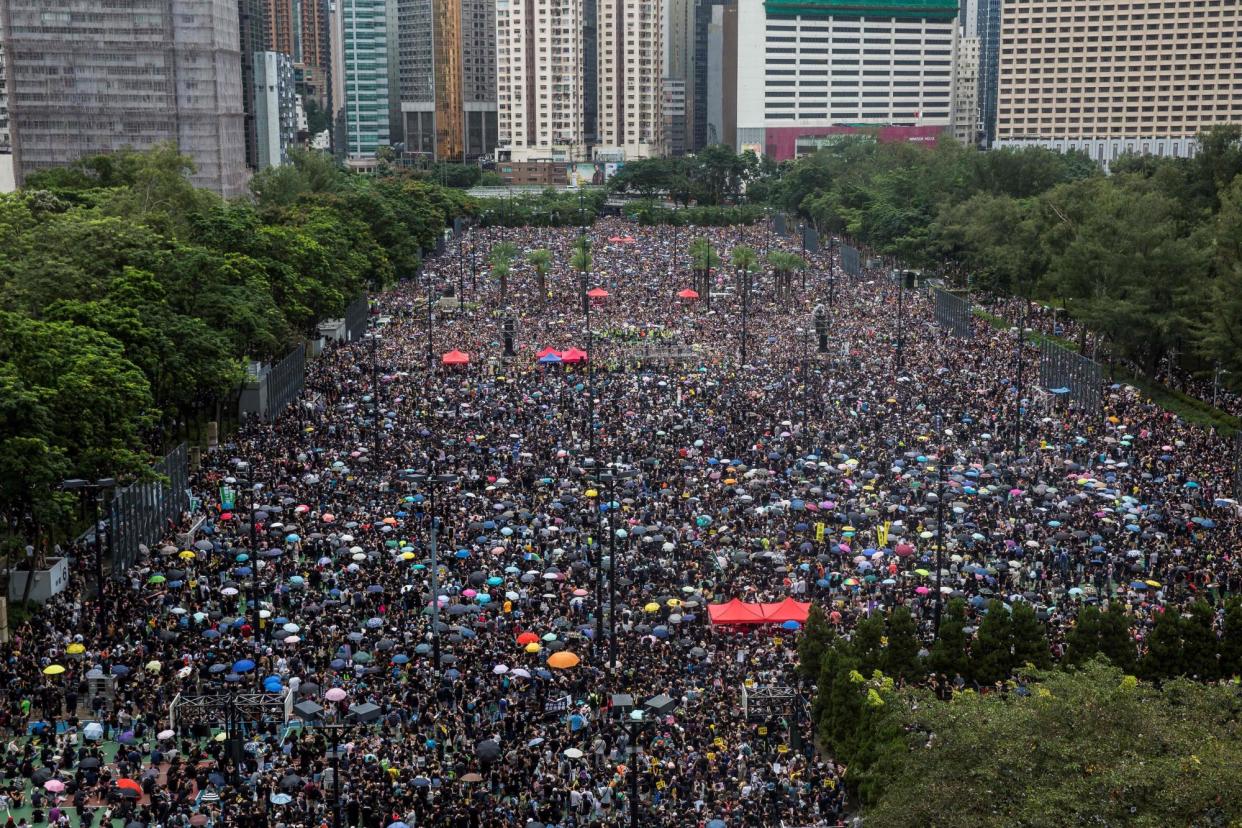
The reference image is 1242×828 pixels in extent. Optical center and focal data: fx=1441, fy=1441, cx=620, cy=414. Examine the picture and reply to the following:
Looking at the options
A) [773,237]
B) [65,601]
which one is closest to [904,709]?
[65,601]

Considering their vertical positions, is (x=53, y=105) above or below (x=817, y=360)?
above

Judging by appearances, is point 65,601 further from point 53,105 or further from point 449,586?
point 53,105

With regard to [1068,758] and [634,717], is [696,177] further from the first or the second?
[1068,758]

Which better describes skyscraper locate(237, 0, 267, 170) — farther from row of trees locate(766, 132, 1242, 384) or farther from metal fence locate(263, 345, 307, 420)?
metal fence locate(263, 345, 307, 420)

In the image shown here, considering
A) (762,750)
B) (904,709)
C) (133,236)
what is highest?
(133,236)

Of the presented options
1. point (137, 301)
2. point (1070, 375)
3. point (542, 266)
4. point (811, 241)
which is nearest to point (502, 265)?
point (542, 266)

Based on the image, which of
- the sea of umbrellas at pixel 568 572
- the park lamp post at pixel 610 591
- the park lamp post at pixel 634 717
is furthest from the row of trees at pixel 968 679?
the park lamp post at pixel 610 591

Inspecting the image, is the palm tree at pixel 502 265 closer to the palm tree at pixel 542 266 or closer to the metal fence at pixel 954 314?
the palm tree at pixel 542 266
